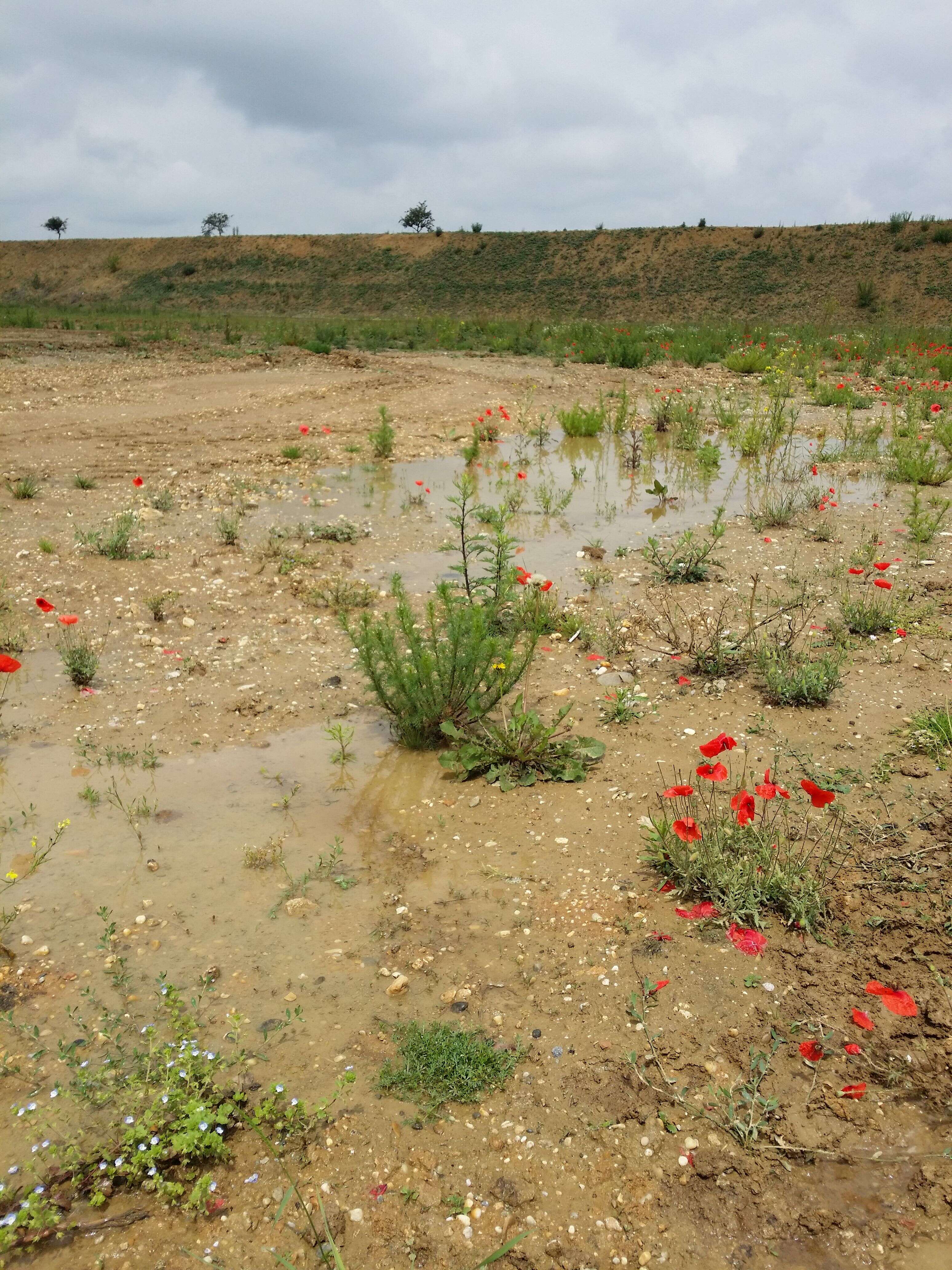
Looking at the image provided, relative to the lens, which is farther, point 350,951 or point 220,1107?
point 350,951

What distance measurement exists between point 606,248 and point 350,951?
4907cm

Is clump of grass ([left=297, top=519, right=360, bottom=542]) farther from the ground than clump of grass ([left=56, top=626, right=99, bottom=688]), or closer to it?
farther from the ground

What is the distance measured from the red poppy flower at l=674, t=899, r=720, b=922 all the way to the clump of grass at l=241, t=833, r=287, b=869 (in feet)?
5.16

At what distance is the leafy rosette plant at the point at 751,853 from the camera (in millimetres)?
2730

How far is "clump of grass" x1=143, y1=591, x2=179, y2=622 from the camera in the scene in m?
5.16

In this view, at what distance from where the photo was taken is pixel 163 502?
23.2 ft

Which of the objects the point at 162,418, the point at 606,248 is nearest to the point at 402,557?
the point at 162,418

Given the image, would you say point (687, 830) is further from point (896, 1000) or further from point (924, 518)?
point (924, 518)

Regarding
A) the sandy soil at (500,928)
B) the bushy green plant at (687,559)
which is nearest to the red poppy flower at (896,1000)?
the sandy soil at (500,928)

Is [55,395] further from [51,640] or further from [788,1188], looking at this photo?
[788,1188]

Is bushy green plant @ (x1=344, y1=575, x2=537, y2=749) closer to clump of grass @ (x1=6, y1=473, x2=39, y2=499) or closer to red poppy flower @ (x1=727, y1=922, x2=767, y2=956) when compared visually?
red poppy flower @ (x1=727, y1=922, x2=767, y2=956)

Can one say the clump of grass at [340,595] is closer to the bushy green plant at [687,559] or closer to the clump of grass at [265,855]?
the bushy green plant at [687,559]

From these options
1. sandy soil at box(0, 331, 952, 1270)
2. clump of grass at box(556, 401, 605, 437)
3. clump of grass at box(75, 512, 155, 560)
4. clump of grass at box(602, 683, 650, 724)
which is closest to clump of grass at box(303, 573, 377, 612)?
sandy soil at box(0, 331, 952, 1270)

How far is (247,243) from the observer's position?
52.7 m
